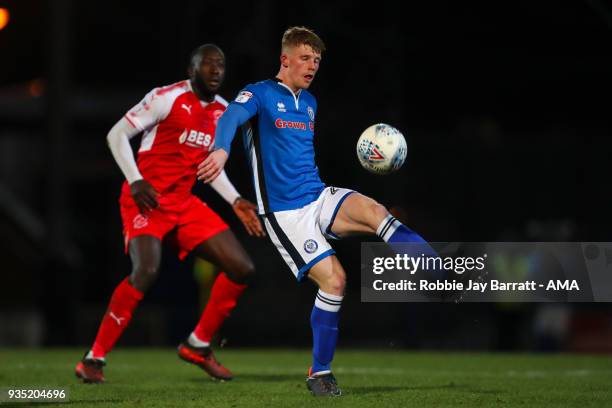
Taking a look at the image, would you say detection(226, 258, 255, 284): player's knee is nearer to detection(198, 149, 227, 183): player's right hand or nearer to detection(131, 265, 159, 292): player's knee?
detection(131, 265, 159, 292): player's knee

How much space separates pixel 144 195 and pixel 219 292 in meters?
1.01

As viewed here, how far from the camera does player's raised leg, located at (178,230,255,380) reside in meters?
7.96

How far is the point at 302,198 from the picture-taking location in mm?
6934

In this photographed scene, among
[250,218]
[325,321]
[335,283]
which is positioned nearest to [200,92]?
[250,218]

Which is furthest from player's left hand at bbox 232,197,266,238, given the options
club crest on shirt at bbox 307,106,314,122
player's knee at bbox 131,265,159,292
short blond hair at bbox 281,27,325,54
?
player's knee at bbox 131,265,159,292

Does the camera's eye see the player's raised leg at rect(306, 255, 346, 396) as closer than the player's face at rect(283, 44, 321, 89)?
Yes

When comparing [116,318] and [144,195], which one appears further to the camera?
[116,318]

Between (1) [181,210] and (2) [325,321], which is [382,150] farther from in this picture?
(1) [181,210]

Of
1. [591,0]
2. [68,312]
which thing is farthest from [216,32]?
[591,0]

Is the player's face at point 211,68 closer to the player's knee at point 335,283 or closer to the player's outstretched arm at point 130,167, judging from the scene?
the player's outstretched arm at point 130,167

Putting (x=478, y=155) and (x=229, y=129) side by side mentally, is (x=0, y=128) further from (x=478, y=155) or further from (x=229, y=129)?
(x=229, y=129)

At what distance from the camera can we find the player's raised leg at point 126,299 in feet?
25.3

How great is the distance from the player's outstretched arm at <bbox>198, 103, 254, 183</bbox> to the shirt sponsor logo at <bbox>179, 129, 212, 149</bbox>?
138 centimetres

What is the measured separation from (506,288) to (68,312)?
1032 cm
